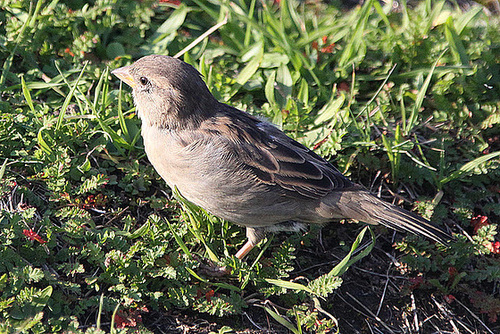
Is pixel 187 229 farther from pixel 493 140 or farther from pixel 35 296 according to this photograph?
pixel 493 140

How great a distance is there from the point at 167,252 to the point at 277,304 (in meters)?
1.00

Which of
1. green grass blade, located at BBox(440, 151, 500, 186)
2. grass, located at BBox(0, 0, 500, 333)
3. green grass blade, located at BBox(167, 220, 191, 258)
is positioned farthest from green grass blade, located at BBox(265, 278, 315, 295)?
green grass blade, located at BBox(440, 151, 500, 186)

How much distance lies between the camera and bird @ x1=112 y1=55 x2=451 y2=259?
14.8 feet

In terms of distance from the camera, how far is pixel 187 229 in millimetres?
4762

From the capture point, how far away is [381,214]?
4.71 metres

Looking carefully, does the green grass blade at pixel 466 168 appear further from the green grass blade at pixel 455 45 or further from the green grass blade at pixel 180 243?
the green grass blade at pixel 180 243

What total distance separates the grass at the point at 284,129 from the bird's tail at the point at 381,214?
0.25m

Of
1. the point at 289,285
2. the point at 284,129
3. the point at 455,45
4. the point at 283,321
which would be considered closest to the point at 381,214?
the point at 289,285

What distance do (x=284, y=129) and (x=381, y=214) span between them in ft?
4.67

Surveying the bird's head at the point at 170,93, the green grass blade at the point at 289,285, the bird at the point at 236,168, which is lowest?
the green grass blade at the point at 289,285

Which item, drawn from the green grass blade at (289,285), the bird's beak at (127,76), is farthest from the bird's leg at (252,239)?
the bird's beak at (127,76)

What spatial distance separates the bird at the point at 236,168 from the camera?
178 inches

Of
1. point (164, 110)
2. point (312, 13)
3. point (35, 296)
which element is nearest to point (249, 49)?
point (312, 13)

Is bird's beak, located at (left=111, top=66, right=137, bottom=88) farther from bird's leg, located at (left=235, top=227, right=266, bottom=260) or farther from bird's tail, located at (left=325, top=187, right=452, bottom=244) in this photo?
bird's tail, located at (left=325, top=187, right=452, bottom=244)
